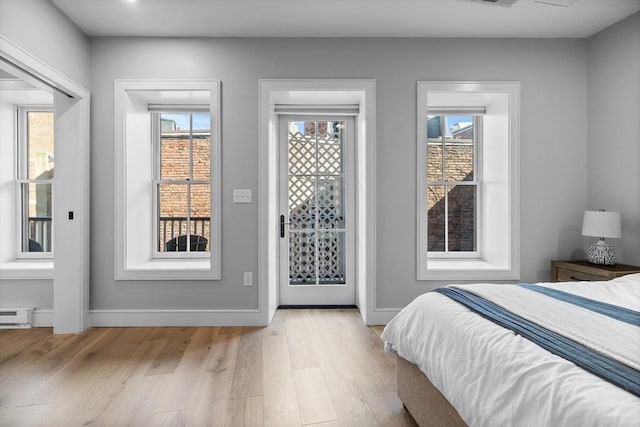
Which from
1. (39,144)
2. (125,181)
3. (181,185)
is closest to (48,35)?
(125,181)

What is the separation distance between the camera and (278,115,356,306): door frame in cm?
395

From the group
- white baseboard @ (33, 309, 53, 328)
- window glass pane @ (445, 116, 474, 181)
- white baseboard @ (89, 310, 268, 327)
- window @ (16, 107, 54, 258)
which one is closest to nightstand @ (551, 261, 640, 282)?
window glass pane @ (445, 116, 474, 181)

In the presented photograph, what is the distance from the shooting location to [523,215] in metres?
3.49

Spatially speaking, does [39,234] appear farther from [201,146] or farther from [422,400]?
[422,400]

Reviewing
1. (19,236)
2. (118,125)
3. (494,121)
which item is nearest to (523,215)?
(494,121)

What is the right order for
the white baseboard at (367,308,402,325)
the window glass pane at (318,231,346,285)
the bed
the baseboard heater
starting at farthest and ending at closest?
the window glass pane at (318,231,346,285), the white baseboard at (367,308,402,325), the baseboard heater, the bed

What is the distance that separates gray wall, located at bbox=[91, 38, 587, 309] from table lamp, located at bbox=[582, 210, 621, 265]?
39 centimetres

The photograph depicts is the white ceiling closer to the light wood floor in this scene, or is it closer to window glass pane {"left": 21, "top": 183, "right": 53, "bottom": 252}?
window glass pane {"left": 21, "top": 183, "right": 53, "bottom": 252}

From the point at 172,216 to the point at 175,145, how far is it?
730mm

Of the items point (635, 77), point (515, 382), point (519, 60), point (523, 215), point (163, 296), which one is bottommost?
point (163, 296)

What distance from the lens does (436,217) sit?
402 cm

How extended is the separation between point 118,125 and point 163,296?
5.13 ft

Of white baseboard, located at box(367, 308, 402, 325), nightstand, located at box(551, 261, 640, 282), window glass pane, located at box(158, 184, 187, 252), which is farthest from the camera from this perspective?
window glass pane, located at box(158, 184, 187, 252)

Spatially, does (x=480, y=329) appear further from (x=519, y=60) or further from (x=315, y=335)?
(x=519, y=60)
